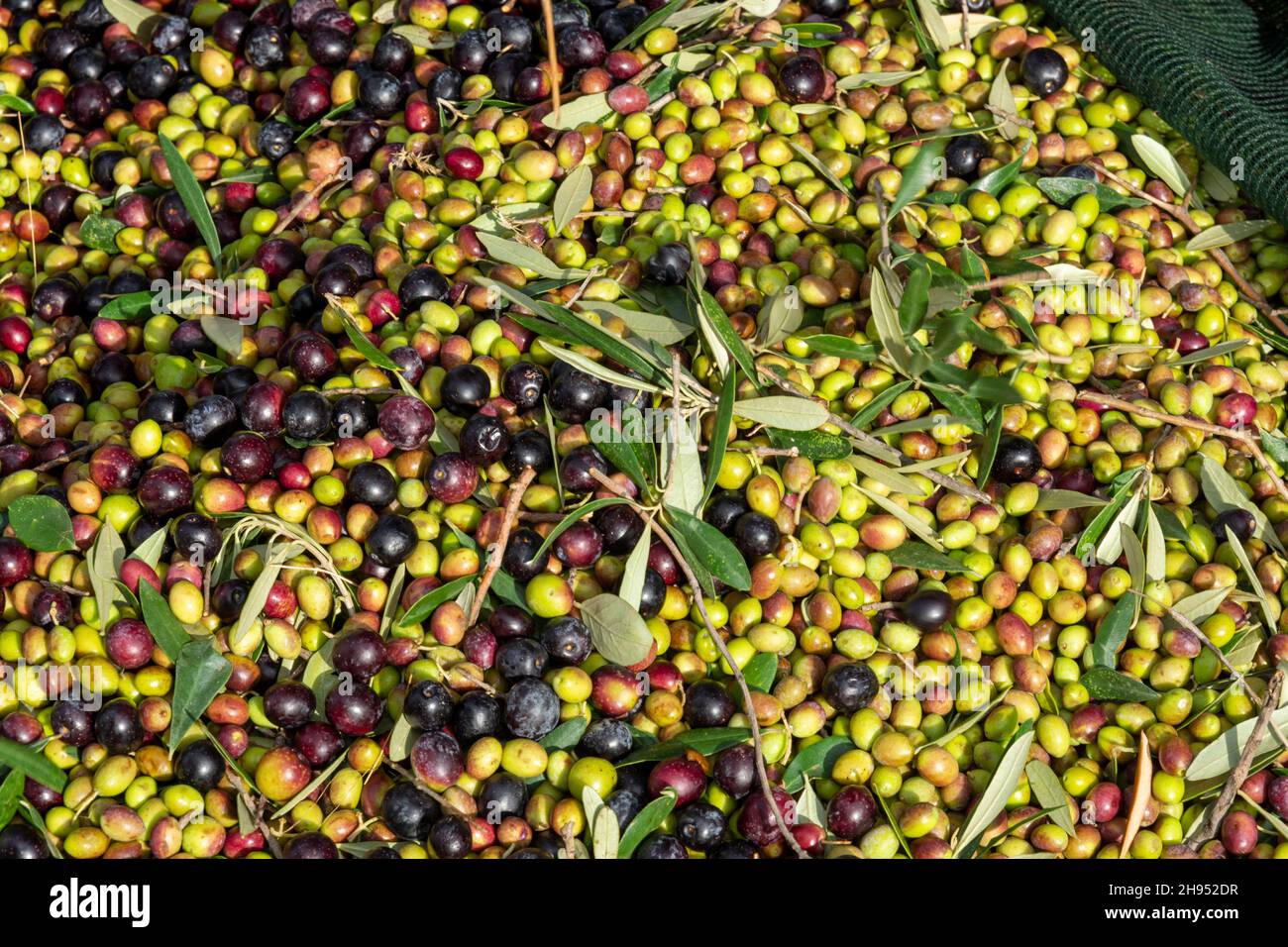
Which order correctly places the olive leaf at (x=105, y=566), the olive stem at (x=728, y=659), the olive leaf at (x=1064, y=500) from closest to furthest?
the olive stem at (x=728, y=659) → the olive leaf at (x=105, y=566) → the olive leaf at (x=1064, y=500)

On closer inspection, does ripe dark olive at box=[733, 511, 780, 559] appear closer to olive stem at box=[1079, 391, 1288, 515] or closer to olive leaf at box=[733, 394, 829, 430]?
olive leaf at box=[733, 394, 829, 430]

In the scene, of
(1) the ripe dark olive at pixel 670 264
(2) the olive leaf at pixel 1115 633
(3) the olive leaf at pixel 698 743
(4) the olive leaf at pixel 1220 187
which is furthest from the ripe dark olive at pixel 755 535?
(4) the olive leaf at pixel 1220 187

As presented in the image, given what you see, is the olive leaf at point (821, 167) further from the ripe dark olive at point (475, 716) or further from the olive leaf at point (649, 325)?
the ripe dark olive at point (475, 716)

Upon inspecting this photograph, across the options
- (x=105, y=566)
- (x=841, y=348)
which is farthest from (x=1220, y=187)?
(x=105, y=566)

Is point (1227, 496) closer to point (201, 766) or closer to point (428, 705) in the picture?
point (428, 705)

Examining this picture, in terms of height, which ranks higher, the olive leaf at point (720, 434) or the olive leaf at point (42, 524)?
the olive leaf at point (720, 434)
